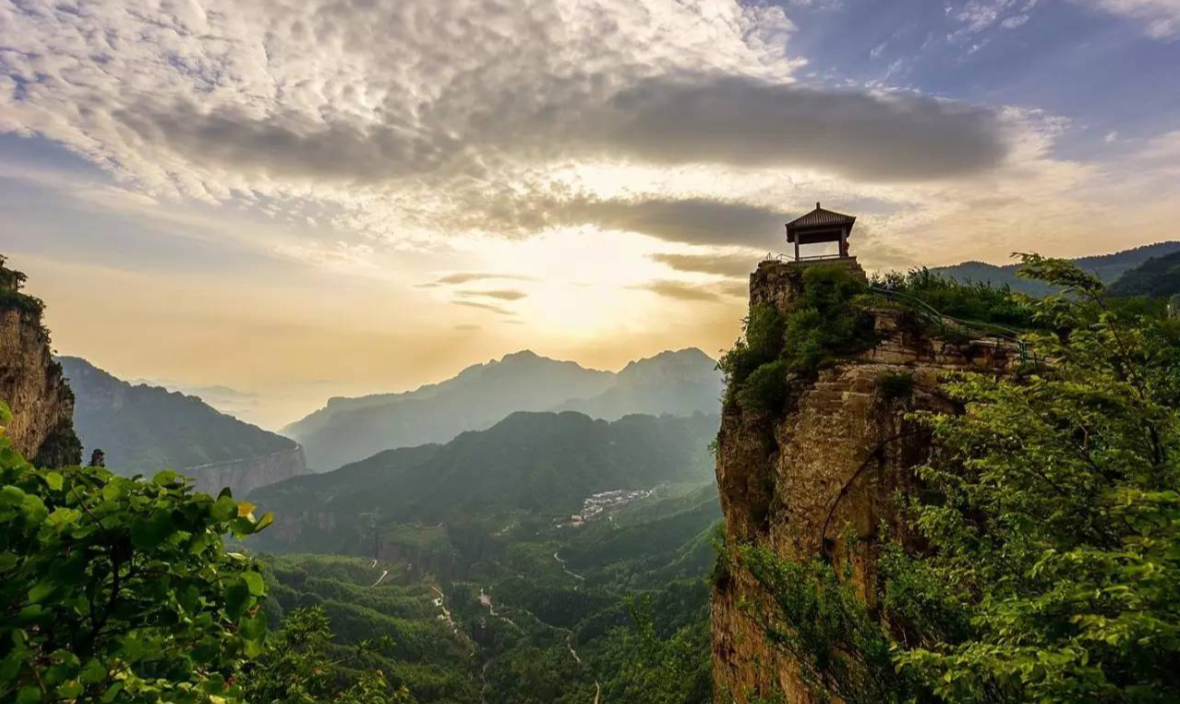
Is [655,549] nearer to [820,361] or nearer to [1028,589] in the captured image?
[820,361]

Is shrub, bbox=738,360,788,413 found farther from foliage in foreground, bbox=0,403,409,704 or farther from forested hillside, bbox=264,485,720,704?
foliage in foreground, bbox=0,403,409,704

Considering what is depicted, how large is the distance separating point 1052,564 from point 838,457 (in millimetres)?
11227

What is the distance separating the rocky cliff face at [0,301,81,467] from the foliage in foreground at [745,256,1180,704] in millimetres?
60338

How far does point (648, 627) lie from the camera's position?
1481 centimetres

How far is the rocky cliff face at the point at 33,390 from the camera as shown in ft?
144

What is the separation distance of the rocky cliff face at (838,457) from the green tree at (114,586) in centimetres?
1206

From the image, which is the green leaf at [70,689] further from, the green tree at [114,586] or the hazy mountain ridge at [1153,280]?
the hazy mountain ridge at [1153,280]

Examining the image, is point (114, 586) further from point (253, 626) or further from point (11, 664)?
point (253, 626)

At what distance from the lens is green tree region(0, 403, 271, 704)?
267 centimetres

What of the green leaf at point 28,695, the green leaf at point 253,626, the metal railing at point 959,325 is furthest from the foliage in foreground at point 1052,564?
the metal railing at point 959,325

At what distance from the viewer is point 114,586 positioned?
9.61 feet

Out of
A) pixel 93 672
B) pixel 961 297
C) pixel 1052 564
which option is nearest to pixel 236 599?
pixel 93 672

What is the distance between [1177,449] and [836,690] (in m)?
6.35

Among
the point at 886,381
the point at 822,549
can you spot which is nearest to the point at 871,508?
the point at 822,549
